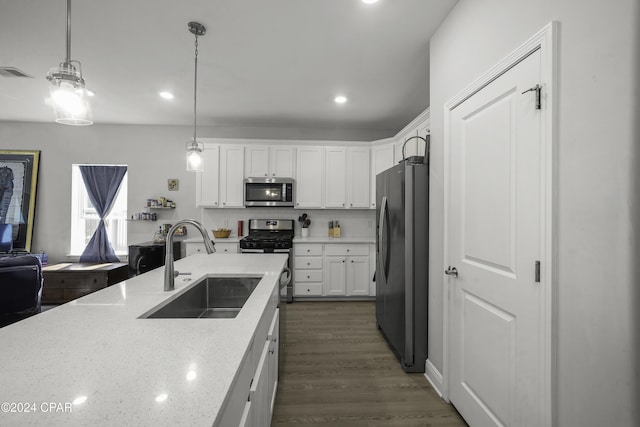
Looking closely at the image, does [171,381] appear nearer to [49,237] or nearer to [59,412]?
[59,412]

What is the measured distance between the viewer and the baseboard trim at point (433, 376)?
2014mm

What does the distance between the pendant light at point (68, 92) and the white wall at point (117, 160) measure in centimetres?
354

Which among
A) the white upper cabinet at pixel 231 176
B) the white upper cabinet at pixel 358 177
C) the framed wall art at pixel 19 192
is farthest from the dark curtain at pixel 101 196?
the white upper cabinet at pixel 358 177

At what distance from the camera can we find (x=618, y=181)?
89 cm

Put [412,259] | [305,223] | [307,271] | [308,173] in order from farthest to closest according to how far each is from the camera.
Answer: [305,223] → [308,173] → [307,271] → [412,259]

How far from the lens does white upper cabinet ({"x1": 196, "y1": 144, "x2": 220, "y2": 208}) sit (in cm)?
428

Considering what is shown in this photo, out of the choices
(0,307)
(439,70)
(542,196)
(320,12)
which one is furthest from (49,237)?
(542,196)

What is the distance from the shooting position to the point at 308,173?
440 centimetres

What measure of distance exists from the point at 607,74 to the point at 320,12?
178cm

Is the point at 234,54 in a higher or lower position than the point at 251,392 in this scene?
higher

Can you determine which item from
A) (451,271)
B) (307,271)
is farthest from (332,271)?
(451,271)

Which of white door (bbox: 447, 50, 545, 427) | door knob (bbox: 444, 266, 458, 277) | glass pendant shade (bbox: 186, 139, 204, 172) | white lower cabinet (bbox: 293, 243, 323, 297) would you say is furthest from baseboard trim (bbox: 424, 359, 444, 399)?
glass pendant shade (bbox: 186, 139, 204, 172)

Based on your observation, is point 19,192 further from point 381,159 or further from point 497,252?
point 497,252

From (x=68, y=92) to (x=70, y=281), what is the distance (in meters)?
4.10
